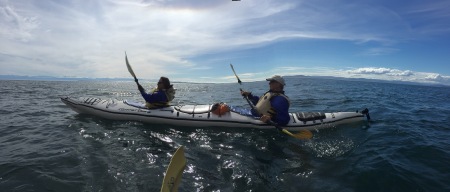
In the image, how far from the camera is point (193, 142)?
8148 mm

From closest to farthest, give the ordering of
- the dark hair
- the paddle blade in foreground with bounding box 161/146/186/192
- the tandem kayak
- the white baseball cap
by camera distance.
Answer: the paddle blade in foreground with bounding box 161/146/186/192, the white baseball cap, the tandem kayak, the dark hair

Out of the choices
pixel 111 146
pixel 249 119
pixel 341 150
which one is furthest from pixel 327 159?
pixel 111 146

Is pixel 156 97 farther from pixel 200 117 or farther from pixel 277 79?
pixel 277 79

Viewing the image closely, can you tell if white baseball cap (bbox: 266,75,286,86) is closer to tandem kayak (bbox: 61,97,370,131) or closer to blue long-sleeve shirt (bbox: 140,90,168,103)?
tandem kayak (bbox: 61,97,370,131)

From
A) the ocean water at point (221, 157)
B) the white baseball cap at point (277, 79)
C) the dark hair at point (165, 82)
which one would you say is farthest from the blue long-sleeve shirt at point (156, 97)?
the white baseball cap at point (277, 79)

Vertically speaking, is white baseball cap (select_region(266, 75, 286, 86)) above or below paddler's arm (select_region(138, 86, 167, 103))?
above

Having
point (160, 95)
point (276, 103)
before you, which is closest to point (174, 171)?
point (276, 103)

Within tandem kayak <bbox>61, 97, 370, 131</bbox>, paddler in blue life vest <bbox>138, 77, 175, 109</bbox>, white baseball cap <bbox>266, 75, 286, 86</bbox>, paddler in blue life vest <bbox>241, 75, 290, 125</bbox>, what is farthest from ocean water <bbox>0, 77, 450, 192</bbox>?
white baseball cap <bbox>266, 75, 286, 86</bbox>

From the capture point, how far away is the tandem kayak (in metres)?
9.65

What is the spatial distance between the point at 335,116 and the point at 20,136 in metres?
10.5

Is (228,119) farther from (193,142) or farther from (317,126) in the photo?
(317,126)

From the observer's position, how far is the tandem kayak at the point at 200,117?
965 cm

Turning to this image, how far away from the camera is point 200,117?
389 inches

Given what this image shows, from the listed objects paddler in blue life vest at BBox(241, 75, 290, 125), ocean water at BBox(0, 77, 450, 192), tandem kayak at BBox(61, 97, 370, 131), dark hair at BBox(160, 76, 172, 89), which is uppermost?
dark hair at BBox(160, 76, 172, 89)
